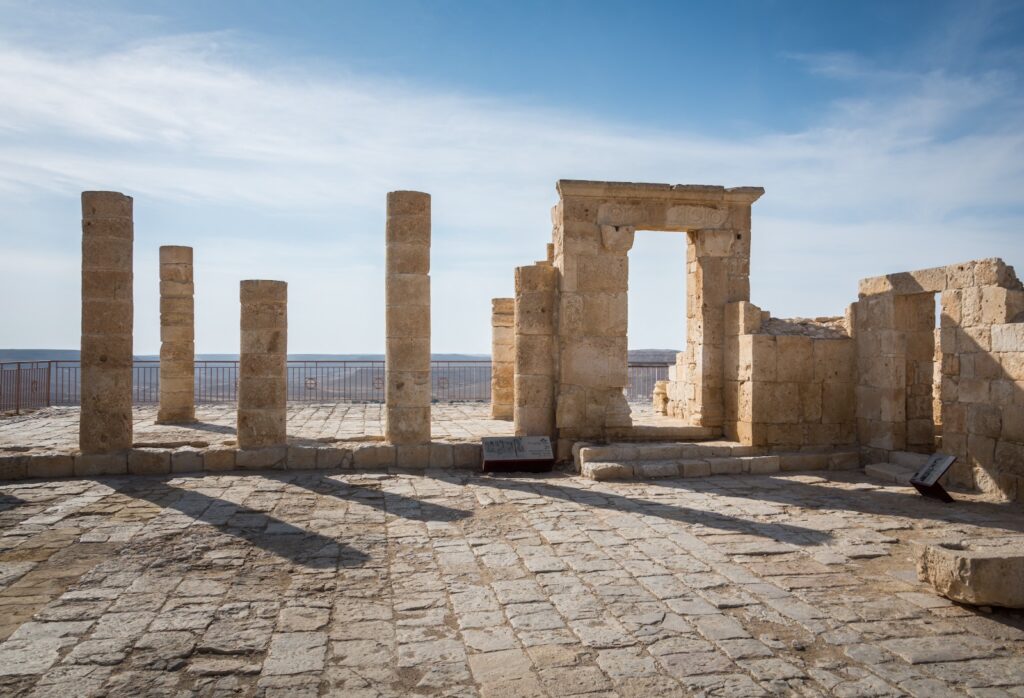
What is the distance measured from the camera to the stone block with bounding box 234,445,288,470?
36.5 feet

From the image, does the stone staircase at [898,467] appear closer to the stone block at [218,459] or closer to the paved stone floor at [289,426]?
the paved stone floor at [289,426]

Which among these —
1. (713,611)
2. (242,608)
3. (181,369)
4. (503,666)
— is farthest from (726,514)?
(181,369)

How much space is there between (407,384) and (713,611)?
7.51m

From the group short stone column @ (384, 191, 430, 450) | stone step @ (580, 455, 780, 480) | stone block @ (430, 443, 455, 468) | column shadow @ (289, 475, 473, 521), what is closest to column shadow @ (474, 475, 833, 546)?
stone step @ (580, 455, 780, 480)

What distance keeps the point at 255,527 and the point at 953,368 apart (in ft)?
31.6

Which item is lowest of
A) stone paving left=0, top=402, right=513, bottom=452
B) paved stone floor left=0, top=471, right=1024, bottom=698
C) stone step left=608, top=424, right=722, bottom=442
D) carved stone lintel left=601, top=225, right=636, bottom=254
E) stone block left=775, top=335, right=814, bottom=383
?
paved stone floor left=0, top=471, right=1024, bottom=698

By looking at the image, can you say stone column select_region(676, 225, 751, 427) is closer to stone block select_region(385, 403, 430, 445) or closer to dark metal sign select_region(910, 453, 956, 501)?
dark metal sign select_region(910, 453, 956, 501)

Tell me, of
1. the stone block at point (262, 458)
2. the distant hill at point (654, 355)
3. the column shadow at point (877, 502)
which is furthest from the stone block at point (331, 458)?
the distant hill at point (654, 355)

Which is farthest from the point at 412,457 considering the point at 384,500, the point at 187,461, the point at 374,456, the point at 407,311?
the point at 187,461

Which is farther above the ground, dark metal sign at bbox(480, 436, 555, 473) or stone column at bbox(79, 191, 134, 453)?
stone column at bbox(79, 191, 134, 453)

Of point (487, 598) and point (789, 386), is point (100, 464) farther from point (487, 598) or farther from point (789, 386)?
point (789, 386)

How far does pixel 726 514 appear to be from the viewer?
8.42 meters

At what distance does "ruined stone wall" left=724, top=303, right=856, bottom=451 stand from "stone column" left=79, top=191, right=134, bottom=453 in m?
10.2

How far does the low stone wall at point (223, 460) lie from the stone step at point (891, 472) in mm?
6207
